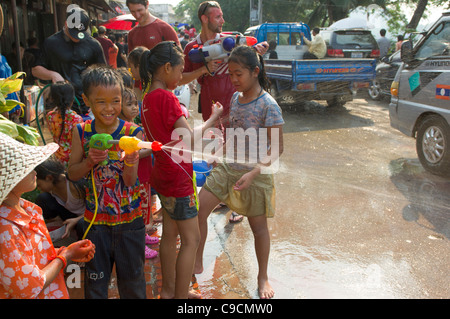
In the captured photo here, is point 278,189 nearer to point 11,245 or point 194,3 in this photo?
point 11,245

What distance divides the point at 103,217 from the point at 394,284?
7.18 ft

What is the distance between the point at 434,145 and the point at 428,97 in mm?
653

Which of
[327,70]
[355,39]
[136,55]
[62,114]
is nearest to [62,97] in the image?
[62,114]

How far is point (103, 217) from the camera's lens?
229cm

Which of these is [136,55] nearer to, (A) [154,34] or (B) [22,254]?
(A) [154,34]

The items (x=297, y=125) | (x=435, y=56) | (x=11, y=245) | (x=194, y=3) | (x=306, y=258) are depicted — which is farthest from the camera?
(x=194, y=3)

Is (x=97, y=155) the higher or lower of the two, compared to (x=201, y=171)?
higher

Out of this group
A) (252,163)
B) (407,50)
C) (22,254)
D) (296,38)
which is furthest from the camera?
(296,38)

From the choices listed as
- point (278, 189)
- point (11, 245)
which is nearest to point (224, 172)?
point (11, 245)

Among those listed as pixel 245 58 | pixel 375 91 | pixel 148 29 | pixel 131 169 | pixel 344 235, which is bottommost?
pixel 344 235

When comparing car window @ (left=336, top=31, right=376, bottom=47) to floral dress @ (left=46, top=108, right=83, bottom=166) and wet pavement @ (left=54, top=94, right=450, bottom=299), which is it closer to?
wet pavement @ (left=54, top=94, right=450, bottom=299)

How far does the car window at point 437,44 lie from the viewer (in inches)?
223

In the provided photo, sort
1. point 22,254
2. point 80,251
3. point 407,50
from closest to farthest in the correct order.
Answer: point 22,254, point 80,251, point 407,50

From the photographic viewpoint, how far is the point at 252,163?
289 cm
